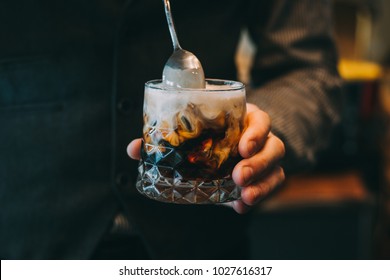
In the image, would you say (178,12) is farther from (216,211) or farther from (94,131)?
(216,211)

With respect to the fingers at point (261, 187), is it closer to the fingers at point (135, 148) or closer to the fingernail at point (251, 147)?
the fingernail at point (251, 147)

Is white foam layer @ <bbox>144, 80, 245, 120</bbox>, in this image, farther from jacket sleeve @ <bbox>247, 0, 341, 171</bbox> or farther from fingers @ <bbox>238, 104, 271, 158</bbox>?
jacket sleeve @ <bbox>247, 0, 341, 171</bbox>

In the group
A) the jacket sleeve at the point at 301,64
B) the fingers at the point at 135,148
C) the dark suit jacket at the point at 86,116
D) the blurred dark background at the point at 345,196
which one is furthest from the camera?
the blurred dark background at the point at 345,196

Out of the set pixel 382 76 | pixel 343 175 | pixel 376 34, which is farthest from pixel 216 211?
pixel 376 34

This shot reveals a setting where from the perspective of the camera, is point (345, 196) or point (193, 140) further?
point (345, 196)

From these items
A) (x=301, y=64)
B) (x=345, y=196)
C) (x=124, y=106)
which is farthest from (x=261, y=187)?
(x=345, y=196)

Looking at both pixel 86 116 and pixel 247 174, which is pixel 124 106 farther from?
pixel 247 174

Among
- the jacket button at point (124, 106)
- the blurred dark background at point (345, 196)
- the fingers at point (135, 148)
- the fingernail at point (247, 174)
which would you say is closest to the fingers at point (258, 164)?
the fingernail at point (247, 174)
